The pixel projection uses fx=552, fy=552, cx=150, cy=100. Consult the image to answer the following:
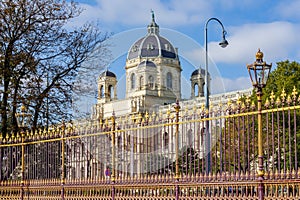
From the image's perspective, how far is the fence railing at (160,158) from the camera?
910 cm

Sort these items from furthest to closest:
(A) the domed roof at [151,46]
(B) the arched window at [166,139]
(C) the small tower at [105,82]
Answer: (A) the domed roof at [151,46] → (C) the small tower at [105,82] → (B) the arched window at [166,139]

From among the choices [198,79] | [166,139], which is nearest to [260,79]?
[166,139]

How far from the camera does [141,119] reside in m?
11.7

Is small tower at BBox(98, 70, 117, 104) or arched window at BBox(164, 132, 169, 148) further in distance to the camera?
small tower at BBox(98, 70, 117, 104)

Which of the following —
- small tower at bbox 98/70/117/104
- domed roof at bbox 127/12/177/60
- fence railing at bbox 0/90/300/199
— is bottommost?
fence railing at bbox 0/90/300/199

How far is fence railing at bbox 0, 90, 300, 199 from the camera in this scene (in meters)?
9.10

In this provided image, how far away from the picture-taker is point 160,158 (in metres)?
11.1

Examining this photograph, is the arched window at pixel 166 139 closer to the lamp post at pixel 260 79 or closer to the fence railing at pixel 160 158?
the fence railing at pixel 160 158

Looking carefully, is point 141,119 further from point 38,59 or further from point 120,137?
point 38,59

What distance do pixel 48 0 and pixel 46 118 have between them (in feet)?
12.9

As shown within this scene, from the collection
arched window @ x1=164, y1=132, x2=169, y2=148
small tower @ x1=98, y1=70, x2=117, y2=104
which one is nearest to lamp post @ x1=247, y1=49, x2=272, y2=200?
arched window @ x1=164, y1=132, x2=169, y2=148

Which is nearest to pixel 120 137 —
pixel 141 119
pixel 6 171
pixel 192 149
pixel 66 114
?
pixel 141 119

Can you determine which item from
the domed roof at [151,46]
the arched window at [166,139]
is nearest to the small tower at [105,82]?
the domed roof at [151,46]

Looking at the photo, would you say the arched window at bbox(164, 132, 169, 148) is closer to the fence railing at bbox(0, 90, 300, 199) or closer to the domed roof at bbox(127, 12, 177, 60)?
the fence railing at bbox(0, 90, 300, 199)
